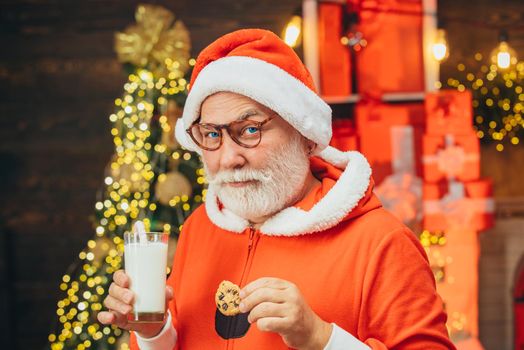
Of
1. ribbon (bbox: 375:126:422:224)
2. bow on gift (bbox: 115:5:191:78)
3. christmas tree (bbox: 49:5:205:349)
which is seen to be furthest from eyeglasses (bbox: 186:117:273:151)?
ribbon (bbox: 375:126:422:224)

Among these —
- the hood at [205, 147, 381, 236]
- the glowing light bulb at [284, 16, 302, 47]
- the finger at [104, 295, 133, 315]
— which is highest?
the glowing light bulb at [284, 16, 302, 47]

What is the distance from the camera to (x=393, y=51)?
4.57m

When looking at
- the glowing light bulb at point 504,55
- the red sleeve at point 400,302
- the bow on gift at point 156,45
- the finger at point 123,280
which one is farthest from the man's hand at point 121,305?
the glowing light bulb at point 504,55

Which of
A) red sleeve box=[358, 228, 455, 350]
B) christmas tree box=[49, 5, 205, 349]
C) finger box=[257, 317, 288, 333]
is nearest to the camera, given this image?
finger box=[257, 317, 288, 333]

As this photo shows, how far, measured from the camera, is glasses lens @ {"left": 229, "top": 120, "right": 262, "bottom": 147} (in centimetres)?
184

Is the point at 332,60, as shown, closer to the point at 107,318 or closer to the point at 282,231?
the point at 282,231

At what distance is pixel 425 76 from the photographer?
15.1 ft

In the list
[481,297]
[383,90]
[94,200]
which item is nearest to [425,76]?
[383,90]

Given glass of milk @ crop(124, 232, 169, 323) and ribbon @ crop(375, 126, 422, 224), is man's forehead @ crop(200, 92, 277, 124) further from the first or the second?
ribbon @ crop(375, 126, 422, 224)

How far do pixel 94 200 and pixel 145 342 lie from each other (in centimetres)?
314

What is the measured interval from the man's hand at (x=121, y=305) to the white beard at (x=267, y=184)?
0.26 metres

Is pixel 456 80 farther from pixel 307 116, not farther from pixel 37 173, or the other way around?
pixel 307 116

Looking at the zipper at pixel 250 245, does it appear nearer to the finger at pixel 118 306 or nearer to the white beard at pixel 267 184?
the white beard at pixel 267 184

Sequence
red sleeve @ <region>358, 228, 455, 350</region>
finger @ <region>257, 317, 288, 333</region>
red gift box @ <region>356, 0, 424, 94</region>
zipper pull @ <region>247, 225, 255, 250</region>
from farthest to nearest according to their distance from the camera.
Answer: red gift box @ <region>356, 0, 424, 94</region> < zipper pull @ <region>247, 225, 255, 250</region> < red sleeve @ <region>358, 228, 455, 350</region> < finger @ <region>257, 317, 288, 333</region>
